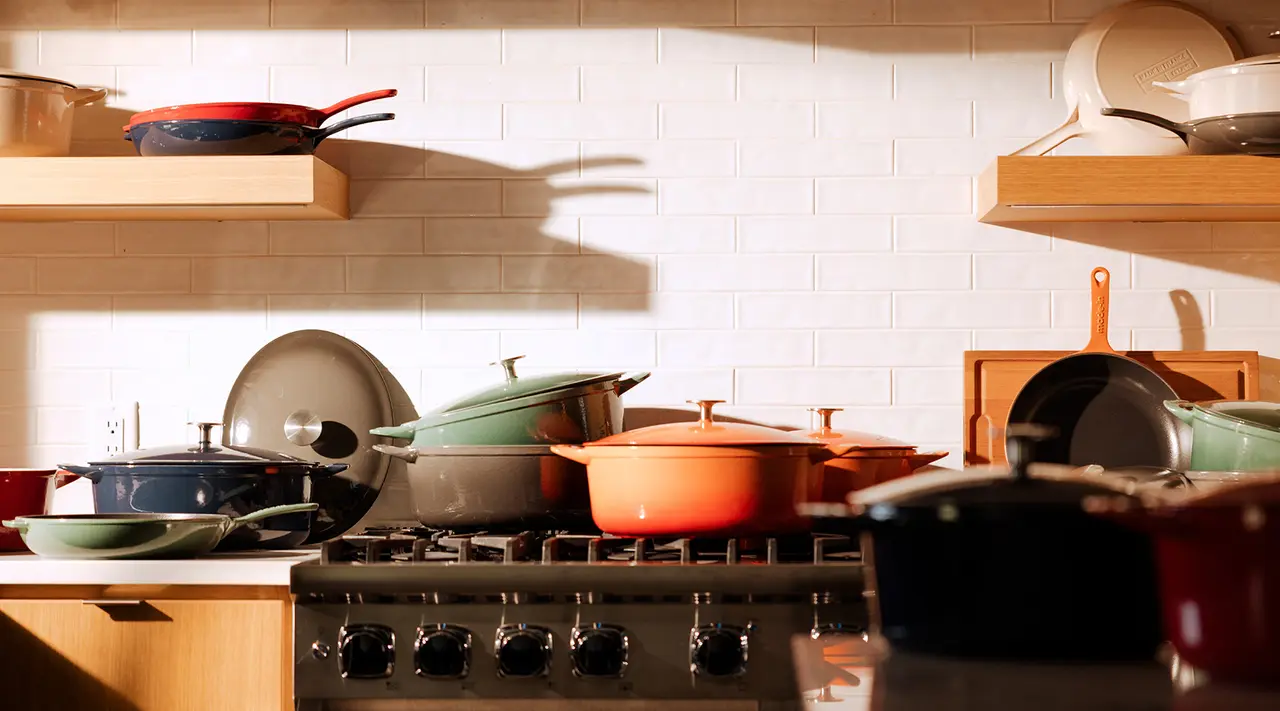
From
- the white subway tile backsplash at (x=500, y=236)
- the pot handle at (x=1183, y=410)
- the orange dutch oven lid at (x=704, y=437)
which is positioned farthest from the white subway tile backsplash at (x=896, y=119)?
the orange dutch oven lid at (x=704, y=437)

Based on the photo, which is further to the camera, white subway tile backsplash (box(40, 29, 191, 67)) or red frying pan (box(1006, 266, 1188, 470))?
white subway tile backsplash (box(40, 29, 191, 67))

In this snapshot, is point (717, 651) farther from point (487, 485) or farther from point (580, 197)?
point (580, 197)

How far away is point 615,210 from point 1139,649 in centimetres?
178

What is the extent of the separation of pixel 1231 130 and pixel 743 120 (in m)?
0.94

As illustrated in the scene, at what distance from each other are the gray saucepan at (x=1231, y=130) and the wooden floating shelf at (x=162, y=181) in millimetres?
1527

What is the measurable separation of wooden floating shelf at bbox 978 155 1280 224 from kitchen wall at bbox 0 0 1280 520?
292 millimetres

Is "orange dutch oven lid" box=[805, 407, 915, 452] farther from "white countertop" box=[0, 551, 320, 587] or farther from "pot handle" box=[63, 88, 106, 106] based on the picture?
"pot handle" box=[63, 88, 106, 106]

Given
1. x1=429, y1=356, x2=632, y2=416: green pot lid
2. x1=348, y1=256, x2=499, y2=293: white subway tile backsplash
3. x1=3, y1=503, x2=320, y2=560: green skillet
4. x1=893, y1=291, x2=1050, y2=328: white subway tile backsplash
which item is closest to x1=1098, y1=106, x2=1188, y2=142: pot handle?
x1=893, y1=291, x2=1050, y2=328: white subway tile backsplash

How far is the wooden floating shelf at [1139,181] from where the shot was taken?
2223 millimetres

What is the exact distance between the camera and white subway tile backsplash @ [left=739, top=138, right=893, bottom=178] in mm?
2559

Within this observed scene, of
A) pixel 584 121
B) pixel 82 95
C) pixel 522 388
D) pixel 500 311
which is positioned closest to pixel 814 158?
pixel 584 121

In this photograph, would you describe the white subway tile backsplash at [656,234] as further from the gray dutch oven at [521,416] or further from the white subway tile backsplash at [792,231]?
the gray dutch oven at [521,416]

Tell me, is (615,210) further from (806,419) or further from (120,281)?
(120,281)

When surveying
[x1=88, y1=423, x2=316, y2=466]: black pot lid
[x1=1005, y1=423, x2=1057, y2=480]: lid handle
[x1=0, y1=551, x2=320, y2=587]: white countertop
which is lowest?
[x1=0, y1=551, x2=320, y2=587]: white countertop
